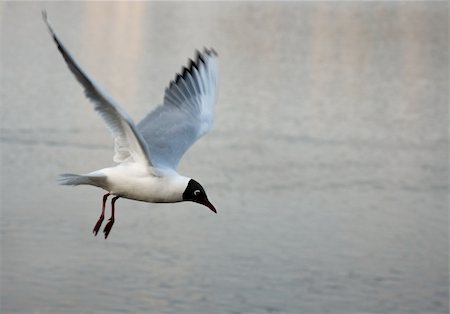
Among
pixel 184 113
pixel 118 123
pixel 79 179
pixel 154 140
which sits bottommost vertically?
pixel 79 179

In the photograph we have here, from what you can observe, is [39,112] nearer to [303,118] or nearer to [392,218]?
[303,118]

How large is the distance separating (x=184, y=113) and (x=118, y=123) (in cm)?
155

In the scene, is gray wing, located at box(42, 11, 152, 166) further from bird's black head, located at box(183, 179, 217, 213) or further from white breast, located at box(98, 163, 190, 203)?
bird's black head, located at box(183, 179, 217, 213)

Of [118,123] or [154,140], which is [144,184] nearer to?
[118,123]

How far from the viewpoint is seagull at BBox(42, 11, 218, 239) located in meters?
5.98

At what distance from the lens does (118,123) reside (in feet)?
20.4

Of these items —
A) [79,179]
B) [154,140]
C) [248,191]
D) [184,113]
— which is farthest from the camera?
[248,191]

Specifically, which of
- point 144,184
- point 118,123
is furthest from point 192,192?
point 118,123

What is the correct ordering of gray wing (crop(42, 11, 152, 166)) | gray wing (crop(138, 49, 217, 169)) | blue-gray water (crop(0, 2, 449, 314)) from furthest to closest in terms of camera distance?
blue-gray water (crop(0, 2, 449, 314)) < gray wing (crop(138, 49, 217, 169)) < gray wing (crop(42, 11, 152, 166))

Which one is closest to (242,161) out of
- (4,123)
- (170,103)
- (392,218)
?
(392,218)

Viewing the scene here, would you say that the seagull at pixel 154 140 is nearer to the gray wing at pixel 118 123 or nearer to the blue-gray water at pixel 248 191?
the gray wing at pixel 118 123

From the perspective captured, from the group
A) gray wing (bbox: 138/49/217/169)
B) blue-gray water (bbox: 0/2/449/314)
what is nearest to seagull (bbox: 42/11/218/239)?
gray wing (bbox: 138/49/217/169)

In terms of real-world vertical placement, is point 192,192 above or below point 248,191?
below

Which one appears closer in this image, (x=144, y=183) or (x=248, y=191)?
(x=144, y=183)
